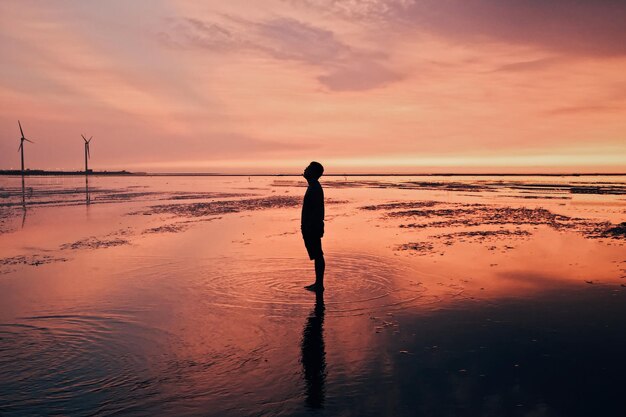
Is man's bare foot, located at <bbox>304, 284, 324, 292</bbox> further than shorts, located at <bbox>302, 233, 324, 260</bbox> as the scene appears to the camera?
No

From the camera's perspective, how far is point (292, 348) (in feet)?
22.4

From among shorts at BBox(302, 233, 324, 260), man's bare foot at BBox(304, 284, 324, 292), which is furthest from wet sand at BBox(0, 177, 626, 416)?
shorts at BBox(302, 233, 324, 260)

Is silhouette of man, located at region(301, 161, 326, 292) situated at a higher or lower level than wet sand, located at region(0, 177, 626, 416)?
higher

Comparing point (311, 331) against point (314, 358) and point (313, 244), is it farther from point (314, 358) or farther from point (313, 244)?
point (313, 244)

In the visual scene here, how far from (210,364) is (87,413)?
169 cm

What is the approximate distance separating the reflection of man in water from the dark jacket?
2.41 m

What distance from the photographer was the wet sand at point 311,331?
208 inches

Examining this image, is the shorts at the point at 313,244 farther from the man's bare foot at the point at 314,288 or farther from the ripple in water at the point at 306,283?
the ripple in water at the point at 306,283

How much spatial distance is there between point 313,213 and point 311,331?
150 inches

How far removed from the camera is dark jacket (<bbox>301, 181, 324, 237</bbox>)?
1074 centimetres

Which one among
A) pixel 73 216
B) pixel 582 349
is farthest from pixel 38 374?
pixel 73 216

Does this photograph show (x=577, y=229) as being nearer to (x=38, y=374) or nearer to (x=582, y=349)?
(x=582, y=349)

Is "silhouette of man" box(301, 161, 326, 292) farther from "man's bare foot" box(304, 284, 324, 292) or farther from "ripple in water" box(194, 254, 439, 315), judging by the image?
"ripple in water" box(194, 254, 439, 315)

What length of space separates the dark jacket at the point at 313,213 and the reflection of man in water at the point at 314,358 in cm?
241
